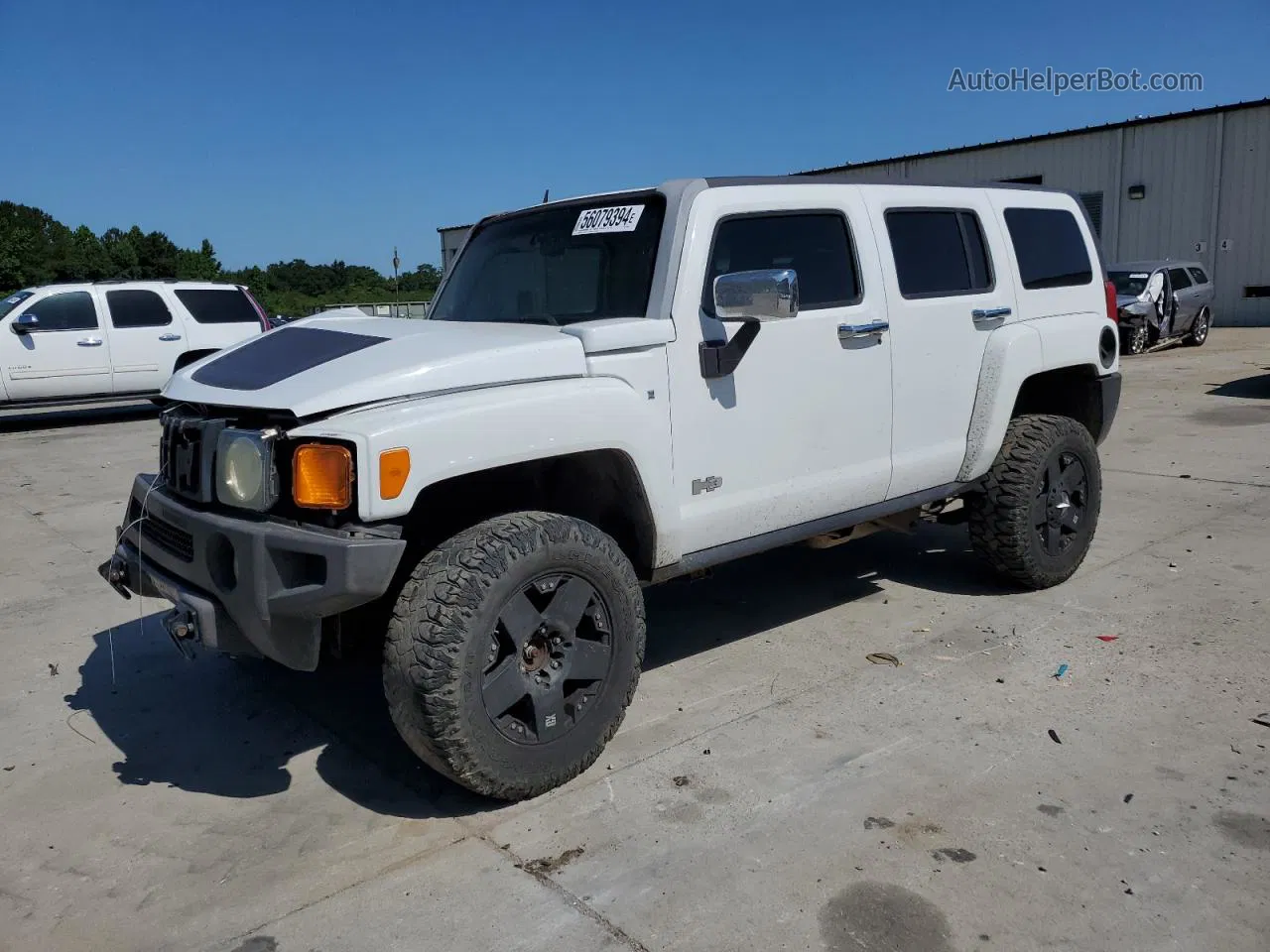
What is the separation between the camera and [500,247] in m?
4.45

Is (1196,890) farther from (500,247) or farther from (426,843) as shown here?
(500,247)

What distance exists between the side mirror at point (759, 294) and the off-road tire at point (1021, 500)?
6.54 ft

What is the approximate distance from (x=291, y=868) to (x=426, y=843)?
39 centimetres

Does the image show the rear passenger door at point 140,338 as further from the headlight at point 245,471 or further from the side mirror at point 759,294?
the side mirror at point 759,294

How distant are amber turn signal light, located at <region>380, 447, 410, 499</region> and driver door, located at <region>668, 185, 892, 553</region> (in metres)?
1.03

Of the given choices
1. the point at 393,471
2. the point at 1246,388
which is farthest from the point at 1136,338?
the point at 393,471

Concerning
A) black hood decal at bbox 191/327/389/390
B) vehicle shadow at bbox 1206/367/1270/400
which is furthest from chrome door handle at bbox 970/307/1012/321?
vehicle shadow at bbox 1206/367/1270/400

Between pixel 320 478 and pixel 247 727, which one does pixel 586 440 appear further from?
pixel 247 727

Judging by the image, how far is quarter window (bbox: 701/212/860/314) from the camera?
3.86m

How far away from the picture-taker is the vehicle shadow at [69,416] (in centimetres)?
1445

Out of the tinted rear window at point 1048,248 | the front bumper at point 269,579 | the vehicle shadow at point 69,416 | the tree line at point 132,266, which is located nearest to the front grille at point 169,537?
the front bumper at point 269,579

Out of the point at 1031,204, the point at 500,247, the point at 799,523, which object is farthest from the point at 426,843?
the point at 1031,204

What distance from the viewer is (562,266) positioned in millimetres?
4070

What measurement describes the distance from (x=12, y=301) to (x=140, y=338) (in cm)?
167
